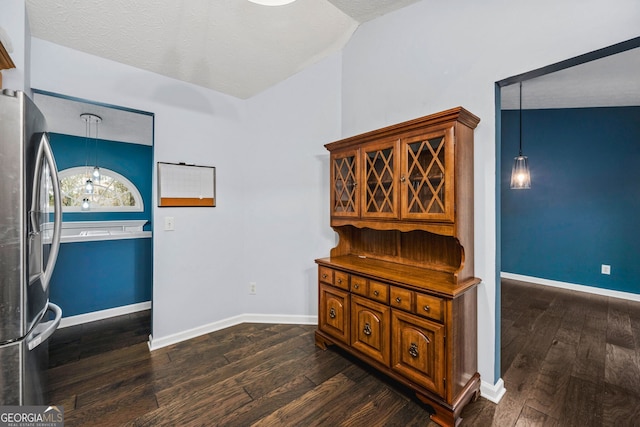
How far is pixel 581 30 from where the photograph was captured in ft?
4.79

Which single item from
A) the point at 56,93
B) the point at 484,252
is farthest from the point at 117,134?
the point at 484,252

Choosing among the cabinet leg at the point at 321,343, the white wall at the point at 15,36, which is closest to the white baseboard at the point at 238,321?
the cabinet leg at the point at 321,343

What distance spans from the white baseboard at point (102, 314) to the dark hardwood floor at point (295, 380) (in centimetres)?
10

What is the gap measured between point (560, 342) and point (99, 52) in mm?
4606

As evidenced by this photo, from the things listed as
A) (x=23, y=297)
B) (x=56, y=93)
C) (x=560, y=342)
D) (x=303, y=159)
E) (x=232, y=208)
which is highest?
(x=56, y=93)

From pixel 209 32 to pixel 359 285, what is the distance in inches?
88.2

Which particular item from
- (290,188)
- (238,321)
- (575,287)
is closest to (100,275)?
(238,321)

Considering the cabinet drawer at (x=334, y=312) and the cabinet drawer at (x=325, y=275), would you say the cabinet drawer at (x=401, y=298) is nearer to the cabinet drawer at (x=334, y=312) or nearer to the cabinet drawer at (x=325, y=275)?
the cabinet drawer at (x=334, y=312)

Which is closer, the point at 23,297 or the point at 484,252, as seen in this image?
A: the point at 23,297

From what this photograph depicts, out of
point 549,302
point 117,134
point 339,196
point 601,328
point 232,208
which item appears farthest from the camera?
point 117,134

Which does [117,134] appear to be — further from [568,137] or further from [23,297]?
[568,137]

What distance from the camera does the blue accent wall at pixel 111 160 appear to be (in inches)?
157

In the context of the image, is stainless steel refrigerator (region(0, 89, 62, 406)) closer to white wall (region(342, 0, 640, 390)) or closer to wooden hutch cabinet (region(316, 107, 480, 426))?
wooden hutch cabinet (region(316, 107, 480, 426))

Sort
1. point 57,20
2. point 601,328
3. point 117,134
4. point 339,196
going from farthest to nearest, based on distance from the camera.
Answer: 1. point 117,134
2. point 601,328
3. point 339,196
4. point 57,20
